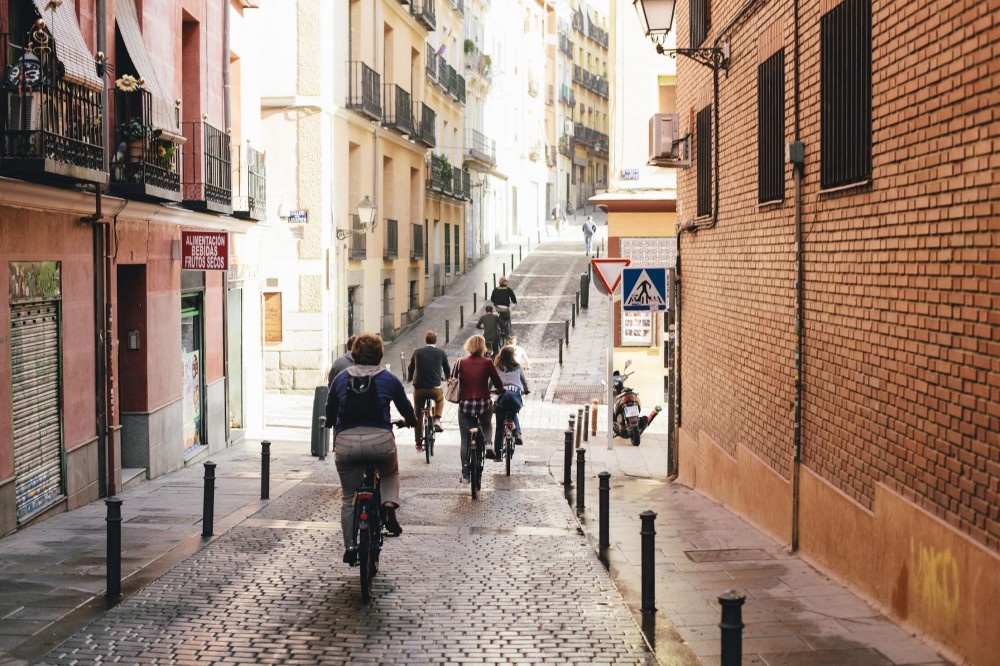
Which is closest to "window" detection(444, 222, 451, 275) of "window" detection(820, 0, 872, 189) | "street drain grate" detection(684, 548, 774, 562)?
"street drain grate" detection(684, 548, 774, 562)

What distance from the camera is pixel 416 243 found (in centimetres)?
3506

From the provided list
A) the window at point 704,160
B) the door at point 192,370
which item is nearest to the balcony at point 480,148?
the door at point 192,370

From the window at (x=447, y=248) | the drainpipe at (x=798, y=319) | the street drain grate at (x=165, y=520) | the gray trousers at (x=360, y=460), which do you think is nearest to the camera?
the gray trousers at (x=360, y=460)

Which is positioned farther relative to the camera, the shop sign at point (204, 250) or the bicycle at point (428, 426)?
the bicycle at point (428, 426)

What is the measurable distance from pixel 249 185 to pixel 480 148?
2903 centimetres

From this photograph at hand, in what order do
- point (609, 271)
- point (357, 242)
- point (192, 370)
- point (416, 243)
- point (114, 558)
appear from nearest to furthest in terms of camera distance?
point (114, 558), point (609, 271), point (192, 370), point (357, 242), point (416, 243)

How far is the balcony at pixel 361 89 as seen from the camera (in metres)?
27.9

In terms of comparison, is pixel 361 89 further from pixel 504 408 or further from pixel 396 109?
pixel 504 408

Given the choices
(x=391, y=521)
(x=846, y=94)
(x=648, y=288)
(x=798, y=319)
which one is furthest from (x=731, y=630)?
(x=648, y=288)

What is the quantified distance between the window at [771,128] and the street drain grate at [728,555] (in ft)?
9.97

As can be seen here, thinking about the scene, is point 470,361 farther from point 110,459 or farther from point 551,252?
A: point 551,252

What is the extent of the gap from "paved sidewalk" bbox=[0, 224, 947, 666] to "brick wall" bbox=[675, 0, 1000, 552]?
2.61 ft

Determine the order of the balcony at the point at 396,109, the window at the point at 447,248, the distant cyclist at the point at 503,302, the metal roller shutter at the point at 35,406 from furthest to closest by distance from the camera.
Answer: the window at the point at 447,248, the balcony at the point at 396,109, the distant cyclist at the point at 503,302, the metal roller shutter at the point at 35,406

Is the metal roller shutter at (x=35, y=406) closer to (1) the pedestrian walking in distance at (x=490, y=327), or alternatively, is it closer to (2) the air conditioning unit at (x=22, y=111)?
(2) the air conditioning unit at (x=22, y=111)
